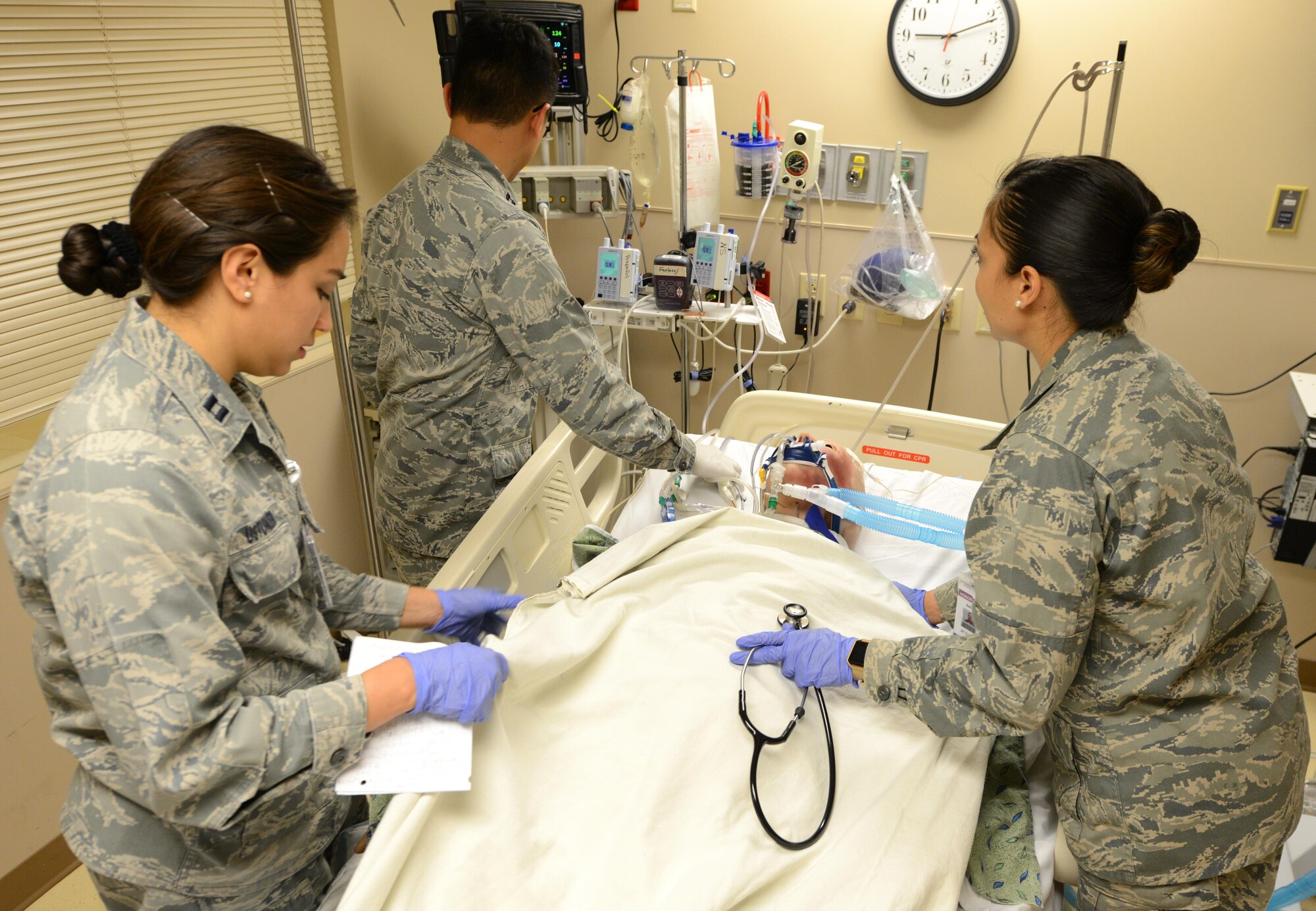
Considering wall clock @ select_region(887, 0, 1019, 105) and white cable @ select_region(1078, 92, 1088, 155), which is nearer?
white cable @ select_region(1078, 92, 1088, 155)

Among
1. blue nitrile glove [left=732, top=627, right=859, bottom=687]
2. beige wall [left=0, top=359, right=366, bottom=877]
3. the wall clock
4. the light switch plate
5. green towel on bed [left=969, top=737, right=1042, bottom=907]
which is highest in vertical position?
the wall clock

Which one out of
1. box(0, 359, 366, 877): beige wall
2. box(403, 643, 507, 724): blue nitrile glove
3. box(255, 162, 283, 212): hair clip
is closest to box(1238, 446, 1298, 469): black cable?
box(403, 643, 507, 724): blue nitrile glove

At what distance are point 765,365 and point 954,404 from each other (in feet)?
2.53

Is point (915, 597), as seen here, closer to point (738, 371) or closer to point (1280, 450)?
point (738, 371)

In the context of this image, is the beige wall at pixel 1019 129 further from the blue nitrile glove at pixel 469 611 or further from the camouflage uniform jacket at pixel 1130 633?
the blue nitrile glove at pixel 469 611

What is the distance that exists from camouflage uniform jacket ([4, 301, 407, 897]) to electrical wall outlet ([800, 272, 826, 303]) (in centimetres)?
259

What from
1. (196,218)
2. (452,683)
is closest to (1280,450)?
(452,683)

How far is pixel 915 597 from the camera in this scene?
5.98 feet

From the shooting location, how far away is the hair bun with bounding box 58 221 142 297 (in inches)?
39.0

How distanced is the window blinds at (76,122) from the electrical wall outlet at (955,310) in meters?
2.46

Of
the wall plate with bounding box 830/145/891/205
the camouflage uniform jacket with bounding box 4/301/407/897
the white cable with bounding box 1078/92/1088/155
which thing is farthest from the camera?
the wall plate with bounding box 830/145/891/205

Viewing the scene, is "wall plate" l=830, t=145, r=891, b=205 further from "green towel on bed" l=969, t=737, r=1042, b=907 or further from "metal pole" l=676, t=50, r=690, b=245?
"green towel on bed" l=969, t=737, r=1042, b=907

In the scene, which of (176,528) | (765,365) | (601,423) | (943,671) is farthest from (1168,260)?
(765,365)

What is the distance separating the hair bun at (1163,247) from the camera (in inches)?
44.7
